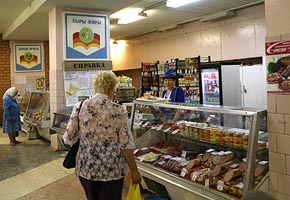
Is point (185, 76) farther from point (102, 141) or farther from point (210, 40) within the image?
point (102, 141)

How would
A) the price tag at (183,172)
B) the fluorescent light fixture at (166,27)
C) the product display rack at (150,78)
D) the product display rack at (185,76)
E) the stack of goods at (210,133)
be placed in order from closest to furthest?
the stack of goods at (210,133) < the price tag at (183,172) < the product display rack at (185,76) < the product display rack at (150,78) < the fluorescent light fixture at (166,27)

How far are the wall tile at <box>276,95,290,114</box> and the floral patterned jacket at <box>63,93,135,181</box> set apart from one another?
1.24 meters

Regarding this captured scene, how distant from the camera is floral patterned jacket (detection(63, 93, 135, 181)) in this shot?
2582 mm

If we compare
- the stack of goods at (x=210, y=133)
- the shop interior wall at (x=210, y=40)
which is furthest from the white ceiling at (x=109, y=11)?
the stack of goods at (x=210, y=133)

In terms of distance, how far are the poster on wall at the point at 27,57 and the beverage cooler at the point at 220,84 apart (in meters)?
6.92

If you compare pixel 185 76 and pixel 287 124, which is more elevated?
pixel 185 76

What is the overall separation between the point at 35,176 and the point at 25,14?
4247mm

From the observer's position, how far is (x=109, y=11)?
22.4 feet

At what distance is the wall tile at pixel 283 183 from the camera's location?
257 cm

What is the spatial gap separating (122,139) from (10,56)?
996 centimetres

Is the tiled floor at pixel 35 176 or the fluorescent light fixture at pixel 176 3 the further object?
the fluorescent light fixture at pixel 176 3

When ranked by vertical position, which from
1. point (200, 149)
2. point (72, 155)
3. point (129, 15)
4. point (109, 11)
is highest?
point (129, 15)

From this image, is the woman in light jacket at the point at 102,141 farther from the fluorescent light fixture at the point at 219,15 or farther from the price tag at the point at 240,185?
the fluorescent light fixture at the point at 219,15

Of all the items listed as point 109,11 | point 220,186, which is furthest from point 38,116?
point 220,186
